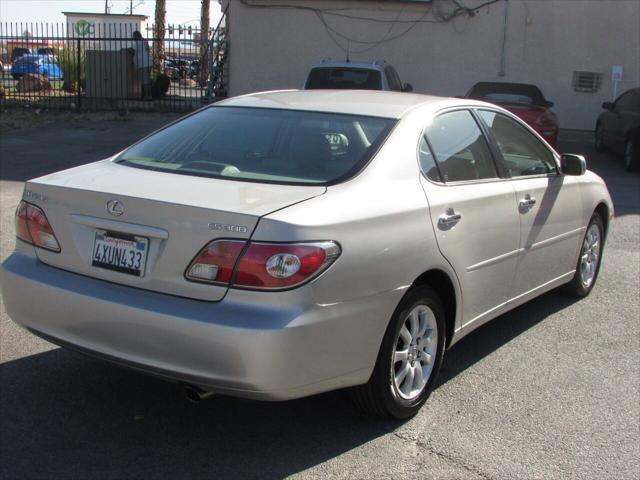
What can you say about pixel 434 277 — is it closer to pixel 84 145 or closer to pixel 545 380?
pixel 545 380

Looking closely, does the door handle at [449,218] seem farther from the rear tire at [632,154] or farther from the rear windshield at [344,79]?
the rear tire at [632,154]

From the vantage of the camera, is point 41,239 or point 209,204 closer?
point 209,204

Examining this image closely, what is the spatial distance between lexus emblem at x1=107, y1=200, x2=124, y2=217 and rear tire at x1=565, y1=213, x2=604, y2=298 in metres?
3.78

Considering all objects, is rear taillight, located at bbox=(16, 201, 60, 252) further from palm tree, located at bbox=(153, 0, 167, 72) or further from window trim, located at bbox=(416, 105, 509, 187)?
palm tree, located at bbox=(153, 0, 167, 72)

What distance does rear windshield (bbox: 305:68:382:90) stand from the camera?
13047 millimetres

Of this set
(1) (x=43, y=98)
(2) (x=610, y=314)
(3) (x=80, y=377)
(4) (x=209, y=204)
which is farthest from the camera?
(1) (x=43, y=98)

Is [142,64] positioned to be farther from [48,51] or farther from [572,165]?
[572,165]

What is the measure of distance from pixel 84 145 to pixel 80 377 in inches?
461

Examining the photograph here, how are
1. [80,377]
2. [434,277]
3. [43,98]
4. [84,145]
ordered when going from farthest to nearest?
[43,98] < [84,145] < [80,377] < [434,277]

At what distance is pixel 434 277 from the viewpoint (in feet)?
13.4

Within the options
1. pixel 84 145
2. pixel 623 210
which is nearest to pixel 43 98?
pixel 84 145

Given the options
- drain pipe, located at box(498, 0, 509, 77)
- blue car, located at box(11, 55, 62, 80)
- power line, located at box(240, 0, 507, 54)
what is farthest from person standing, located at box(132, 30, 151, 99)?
drain pipe, located at box(498, 0, 509, 77)

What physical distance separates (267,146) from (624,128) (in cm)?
1230

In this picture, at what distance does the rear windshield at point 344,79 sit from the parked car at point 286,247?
324 inches
